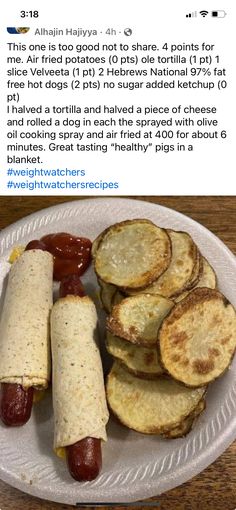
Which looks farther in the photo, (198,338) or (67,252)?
(67,252)

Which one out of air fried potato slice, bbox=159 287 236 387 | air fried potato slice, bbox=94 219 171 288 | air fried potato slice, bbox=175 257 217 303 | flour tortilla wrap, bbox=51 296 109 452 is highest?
air fried potato slice, bbox=94 219 171 288

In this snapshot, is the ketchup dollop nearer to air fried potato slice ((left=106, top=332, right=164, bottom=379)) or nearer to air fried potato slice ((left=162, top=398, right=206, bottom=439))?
air fried potato slice ((left=106, top=332, right=164, bottom=379))
